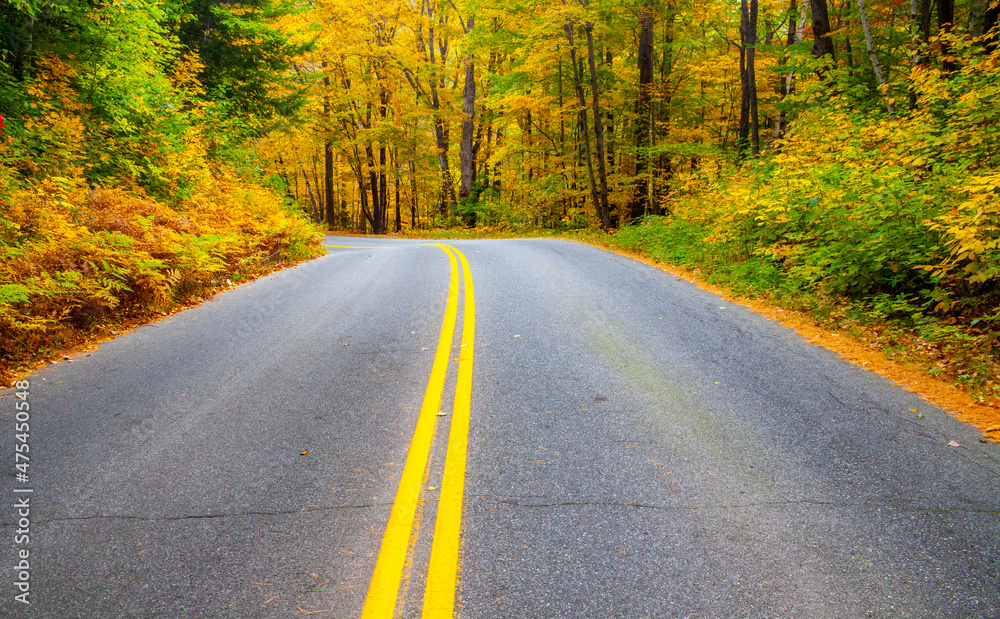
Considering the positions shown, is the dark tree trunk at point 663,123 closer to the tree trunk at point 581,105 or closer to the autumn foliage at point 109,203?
the tree trunk at point 581,105

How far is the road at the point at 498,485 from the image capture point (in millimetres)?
1970

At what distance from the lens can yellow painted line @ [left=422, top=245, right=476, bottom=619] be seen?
1.96 m

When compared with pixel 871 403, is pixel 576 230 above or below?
above

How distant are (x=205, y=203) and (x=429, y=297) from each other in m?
6.01

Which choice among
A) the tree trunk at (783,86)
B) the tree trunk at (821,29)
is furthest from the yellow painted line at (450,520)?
the tree trunk at (783,86)

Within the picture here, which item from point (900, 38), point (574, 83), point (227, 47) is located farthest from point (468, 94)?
point (900, 38)

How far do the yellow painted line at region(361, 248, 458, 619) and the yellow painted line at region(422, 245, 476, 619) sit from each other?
0.13 meters

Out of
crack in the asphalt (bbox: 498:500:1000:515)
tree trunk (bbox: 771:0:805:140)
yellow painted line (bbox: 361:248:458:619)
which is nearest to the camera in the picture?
yellow painted line (bbox: 361:248:458:619)

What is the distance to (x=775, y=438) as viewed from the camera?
3.11 metres

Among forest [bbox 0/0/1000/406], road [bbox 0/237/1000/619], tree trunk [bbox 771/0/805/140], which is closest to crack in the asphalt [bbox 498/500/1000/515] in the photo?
road [bbox 0/237/1000/619]

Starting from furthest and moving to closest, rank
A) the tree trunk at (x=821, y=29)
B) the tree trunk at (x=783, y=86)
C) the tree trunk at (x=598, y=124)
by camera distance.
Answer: the tree trunk at (x=783, y=86) < the tree trunk at (x=598, y=124) < the tree trunk at (x=821, y=29)

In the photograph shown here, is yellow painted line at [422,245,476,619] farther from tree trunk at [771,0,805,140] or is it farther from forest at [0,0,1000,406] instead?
tree trunk at [771,0,805,140]

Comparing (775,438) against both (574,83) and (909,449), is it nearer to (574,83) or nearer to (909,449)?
(909,449)

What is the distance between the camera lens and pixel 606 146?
20.0 meters
